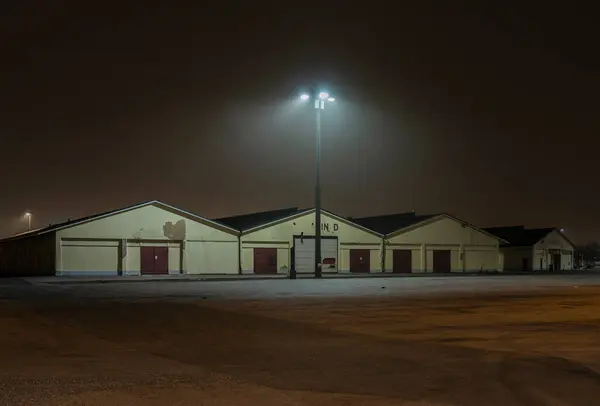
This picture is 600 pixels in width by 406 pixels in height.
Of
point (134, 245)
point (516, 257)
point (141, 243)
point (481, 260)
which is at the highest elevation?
point (141, 243)

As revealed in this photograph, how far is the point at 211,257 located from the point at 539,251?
42.2m

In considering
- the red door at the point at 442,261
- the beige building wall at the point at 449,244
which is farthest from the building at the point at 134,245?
the red door at the point at 442,261

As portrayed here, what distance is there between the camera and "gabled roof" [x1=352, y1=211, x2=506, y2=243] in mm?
63987

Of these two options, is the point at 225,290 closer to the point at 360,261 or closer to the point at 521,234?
the point at 360,261

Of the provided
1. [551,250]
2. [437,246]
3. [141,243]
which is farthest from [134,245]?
[551,250]

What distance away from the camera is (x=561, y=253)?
272ft

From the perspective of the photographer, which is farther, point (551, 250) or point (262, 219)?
point (551, 250)

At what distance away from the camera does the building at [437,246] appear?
62.7 meters

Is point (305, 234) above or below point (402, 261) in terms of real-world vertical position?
above

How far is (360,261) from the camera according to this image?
60281 millimetres

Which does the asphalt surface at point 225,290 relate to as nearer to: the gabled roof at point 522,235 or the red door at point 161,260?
the red door at point 161,260

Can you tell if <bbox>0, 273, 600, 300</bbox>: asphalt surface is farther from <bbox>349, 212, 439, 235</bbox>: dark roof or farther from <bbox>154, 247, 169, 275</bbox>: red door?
<bbox>349, 212, 439, 235</bbox>: dark roof

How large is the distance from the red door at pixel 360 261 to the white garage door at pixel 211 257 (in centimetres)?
1064

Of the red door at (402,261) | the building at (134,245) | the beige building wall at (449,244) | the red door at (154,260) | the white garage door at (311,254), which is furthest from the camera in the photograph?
the beige building wall at (449,244)
